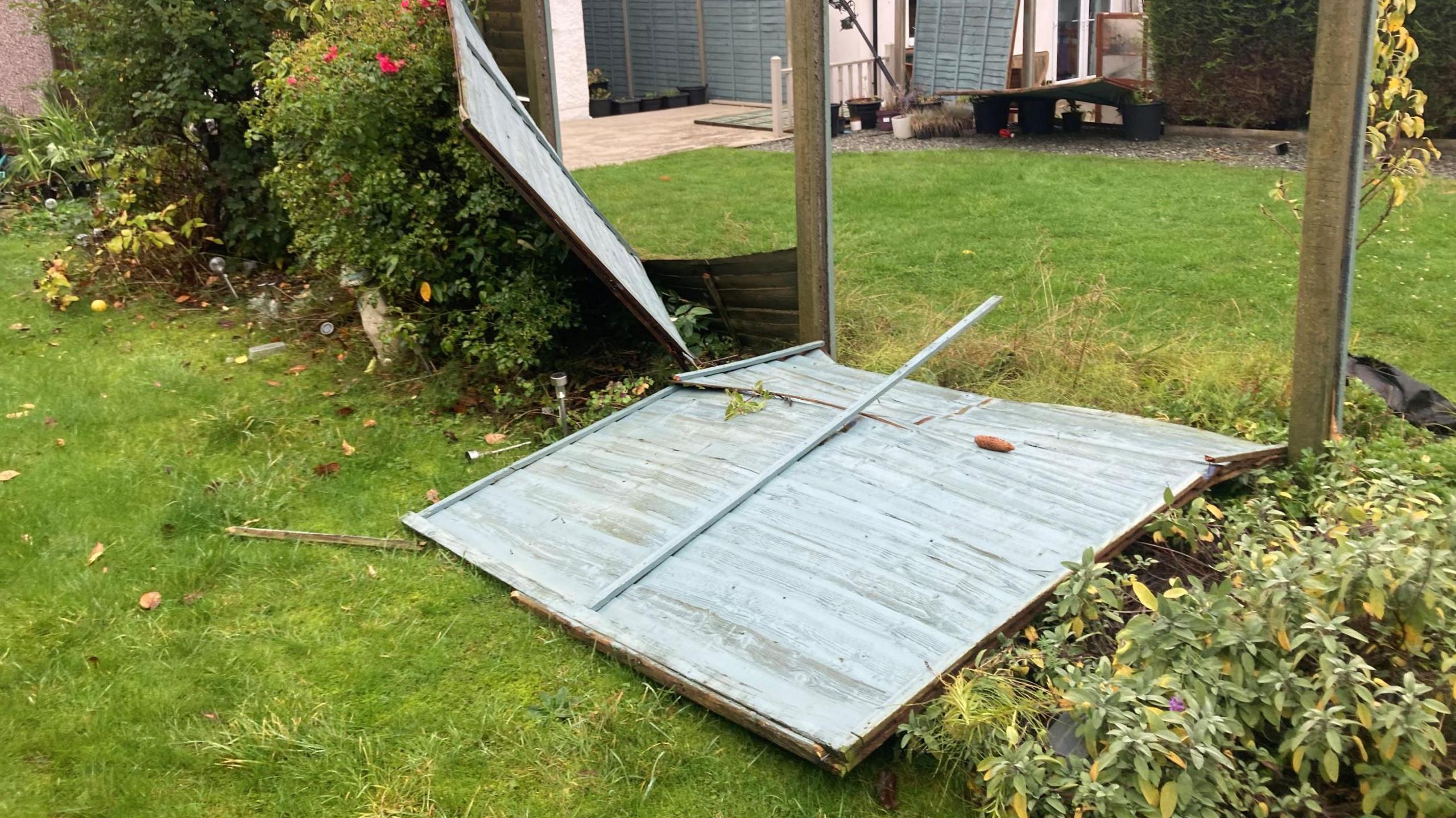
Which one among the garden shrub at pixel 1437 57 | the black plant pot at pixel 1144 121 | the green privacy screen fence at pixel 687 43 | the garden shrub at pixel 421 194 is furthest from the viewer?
the green privacy screen fence at pixel 687 43

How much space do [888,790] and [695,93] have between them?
1743 cm

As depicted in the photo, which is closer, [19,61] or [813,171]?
[813,171]

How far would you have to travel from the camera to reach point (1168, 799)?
2457 mm

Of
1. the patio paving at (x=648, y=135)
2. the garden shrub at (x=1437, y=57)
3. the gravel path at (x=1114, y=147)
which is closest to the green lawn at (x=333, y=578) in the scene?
the gravel path at (x=1114, y=147)

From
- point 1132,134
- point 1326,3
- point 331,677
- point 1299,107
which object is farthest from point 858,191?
point 331,677

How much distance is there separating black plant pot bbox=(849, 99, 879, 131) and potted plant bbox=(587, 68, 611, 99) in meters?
5.76

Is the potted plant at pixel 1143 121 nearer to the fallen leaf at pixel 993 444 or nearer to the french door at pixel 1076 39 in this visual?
the french door at pixel 1076 39

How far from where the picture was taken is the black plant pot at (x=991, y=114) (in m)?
13.8

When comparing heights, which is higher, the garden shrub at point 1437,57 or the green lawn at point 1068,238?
the garden shrub at point 1437,57

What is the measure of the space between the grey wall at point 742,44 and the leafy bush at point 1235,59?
245 inches

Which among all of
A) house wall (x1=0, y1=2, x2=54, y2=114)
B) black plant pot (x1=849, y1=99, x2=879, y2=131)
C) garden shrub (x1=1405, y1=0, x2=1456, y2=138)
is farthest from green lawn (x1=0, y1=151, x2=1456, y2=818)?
black plant pot (x1=849, y1=99, x2=879, y2=131)

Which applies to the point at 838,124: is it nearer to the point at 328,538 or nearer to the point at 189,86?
the point at 189,86

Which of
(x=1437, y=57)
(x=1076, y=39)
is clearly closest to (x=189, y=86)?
(x=1437, y=57)

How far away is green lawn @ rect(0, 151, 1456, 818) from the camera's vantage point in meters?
3.06
